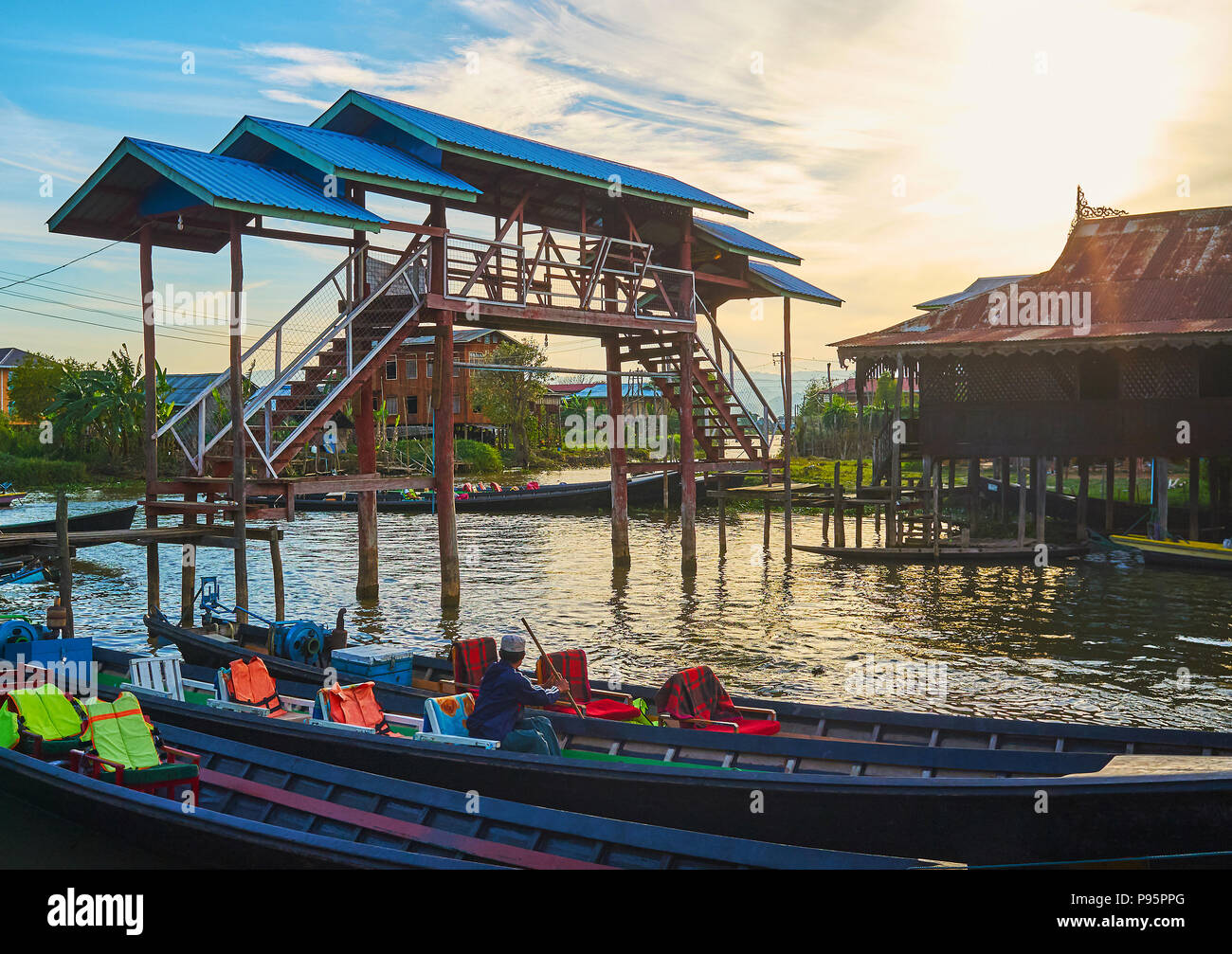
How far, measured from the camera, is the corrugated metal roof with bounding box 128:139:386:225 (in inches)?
608

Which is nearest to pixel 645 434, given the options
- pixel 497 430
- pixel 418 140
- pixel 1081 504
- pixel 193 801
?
pixel 497 430

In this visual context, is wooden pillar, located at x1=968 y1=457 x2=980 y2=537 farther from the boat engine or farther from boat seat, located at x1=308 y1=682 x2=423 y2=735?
boat seat, located at x1=308 y1=682 x2=423 y2=735

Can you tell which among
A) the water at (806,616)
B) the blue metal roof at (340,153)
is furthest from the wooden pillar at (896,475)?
the blue metal roof at (340,153)

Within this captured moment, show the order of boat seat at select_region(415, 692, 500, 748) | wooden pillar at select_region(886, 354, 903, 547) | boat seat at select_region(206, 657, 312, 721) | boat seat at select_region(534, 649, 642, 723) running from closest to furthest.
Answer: boat seat at select_region(415, 692, 500, 748) → boat seat at select_region(534, 649, 642, 723) → boat seat at select_region(206, 657, 312, 721) → wooden pillar at select_region(886, 354, 903, 547)

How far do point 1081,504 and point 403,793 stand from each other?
27375 mm

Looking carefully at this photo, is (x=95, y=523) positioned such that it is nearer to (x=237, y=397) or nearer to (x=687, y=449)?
(x=237, y=397)

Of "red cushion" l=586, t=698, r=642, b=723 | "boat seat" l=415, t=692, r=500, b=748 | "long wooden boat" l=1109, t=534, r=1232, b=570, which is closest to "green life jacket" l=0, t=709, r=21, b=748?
"boat seat" l=415, t=692, r=500, b=748

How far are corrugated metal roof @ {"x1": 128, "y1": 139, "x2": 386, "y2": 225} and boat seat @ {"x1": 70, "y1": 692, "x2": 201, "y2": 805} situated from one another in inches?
344

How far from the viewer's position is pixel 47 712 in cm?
995

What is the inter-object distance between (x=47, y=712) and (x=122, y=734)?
124 centimetres
